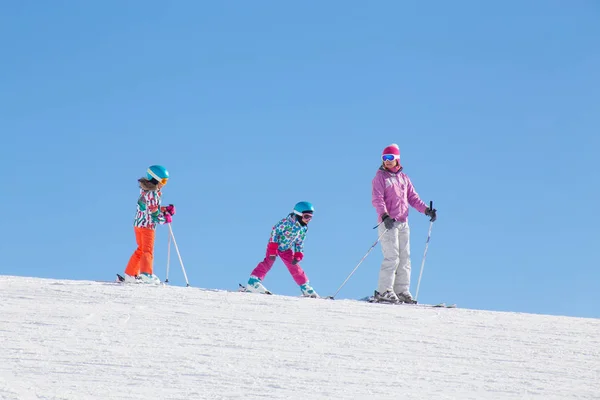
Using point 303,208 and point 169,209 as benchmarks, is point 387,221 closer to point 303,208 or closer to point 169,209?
point 303,208

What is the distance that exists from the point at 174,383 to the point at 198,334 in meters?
1.52

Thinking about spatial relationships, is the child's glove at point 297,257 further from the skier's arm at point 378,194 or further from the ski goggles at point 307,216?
the skier's arm at point 378,194

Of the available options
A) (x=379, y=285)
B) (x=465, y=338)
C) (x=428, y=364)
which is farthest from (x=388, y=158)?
(x=428, y=364)

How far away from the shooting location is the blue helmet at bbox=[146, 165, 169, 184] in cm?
1187

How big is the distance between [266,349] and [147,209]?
176 inches

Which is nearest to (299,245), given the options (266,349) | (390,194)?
Answer: (390,194)

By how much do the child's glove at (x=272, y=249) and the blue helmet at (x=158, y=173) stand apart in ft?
5.59

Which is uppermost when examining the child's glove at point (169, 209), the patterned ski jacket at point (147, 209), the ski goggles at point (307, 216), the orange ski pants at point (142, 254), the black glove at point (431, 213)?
the black glove at point (431, 213)

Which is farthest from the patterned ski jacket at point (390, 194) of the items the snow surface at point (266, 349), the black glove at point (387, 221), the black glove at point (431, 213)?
the snow surface at point (266, 349)

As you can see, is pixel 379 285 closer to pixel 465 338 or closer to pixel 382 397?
pixel 465 338

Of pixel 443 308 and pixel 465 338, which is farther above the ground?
pixel 443 308

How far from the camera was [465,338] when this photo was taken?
898 centimetres

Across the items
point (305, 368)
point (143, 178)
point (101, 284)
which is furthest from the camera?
point (143, 178)

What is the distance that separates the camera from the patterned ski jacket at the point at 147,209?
38.8 ft
